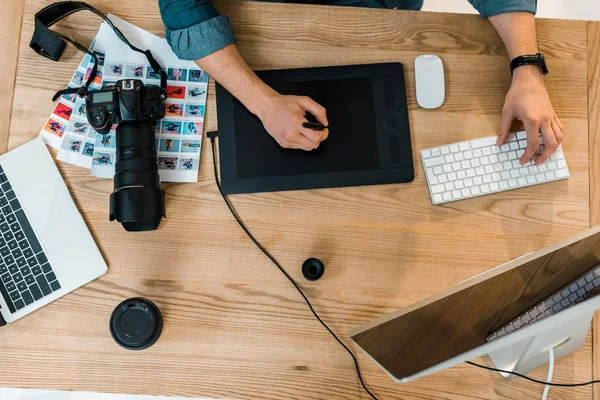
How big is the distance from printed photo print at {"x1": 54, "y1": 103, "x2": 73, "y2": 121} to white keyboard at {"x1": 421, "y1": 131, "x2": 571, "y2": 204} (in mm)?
739

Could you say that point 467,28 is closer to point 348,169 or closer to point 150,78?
point 348,169

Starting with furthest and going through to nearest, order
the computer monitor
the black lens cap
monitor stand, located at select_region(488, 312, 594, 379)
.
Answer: the black lens cap → monitor stand, located at select_region(488, 312, 594, 379) → the computer monitor

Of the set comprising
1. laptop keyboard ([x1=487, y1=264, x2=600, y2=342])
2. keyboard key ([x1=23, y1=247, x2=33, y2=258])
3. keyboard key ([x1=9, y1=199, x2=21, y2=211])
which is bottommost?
keyboard key ([x1=23, y1=247, x2=33, y2=258])

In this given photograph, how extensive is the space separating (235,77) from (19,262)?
570mm

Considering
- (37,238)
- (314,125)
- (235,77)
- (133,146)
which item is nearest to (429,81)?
(314,125)

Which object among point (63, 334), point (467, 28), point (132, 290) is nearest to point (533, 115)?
point (467, 28)

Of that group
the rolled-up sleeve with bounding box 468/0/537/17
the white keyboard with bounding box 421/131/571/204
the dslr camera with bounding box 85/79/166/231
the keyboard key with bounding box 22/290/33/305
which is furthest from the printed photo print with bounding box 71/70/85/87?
the rolled-up sleeve with bounding box 468/0/537/17

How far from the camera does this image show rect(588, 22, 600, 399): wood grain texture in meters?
0.97

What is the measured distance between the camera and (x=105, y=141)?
1008 mm

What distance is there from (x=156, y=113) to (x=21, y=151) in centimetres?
31

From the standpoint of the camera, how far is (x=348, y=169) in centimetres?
100

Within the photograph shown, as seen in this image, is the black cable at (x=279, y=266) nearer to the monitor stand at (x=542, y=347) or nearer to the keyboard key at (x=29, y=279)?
the monitor stand at (x=542, y=347)

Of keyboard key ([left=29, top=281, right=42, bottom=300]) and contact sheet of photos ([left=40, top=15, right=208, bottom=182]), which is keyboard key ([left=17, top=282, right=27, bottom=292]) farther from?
contact sheet of photos ([left=40, top=15, right=208, bottom=182])

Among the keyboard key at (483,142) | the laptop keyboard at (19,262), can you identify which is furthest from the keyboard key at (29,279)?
the keyboard key at (483,142)
